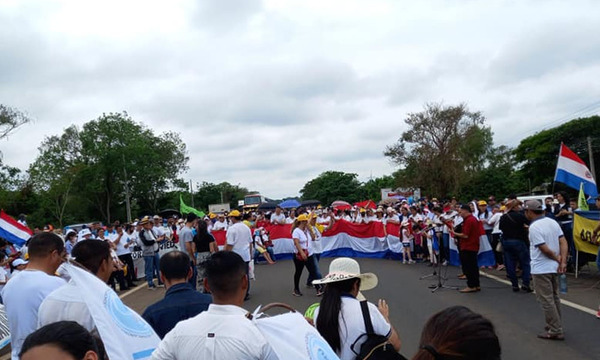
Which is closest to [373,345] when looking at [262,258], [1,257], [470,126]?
[1,257]

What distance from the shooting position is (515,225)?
9.65 meters

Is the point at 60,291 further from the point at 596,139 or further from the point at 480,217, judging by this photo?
the point at 596,139

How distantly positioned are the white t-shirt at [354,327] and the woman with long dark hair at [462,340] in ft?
4.21

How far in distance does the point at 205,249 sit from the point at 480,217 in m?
8.58

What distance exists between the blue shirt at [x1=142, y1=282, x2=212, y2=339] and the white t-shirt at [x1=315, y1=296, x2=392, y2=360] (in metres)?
1.10

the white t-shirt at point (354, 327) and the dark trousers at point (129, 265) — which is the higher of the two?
the white t-shirt at point (354, 327)

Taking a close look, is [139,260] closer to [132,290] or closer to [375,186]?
[132,290]

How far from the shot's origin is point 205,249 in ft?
36.5

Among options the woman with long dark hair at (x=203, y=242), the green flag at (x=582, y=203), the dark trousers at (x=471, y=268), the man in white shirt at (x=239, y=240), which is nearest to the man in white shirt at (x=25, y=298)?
the man in white shirt at (x=239, y=240)

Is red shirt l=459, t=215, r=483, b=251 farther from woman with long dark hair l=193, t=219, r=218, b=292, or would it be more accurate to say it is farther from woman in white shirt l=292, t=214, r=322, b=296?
woman with long dark hair l=193, t=219, r=218, b=292

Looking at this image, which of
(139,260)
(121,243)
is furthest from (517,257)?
(139,260)

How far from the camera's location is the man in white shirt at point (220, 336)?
2.21m

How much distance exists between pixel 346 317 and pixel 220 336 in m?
1.18

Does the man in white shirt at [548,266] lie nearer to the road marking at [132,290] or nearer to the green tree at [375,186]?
the road marking at [132,290]
